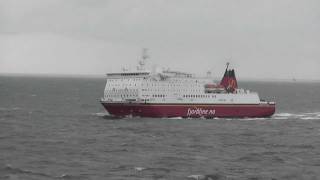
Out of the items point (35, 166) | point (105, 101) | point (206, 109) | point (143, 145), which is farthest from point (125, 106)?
point (35, 166)

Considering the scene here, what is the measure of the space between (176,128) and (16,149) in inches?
873

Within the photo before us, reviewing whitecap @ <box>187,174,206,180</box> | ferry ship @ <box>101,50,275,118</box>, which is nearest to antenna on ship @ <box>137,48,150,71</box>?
ferry ship @ <box>101,50,275,118</box>

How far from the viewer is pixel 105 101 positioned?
74.4 meters

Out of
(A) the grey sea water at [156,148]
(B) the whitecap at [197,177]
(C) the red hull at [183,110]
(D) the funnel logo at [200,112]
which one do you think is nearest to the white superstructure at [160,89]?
(C) the red hull at [183,110]

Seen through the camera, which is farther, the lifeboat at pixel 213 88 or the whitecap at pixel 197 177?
the lifeboat at pixel 213 88

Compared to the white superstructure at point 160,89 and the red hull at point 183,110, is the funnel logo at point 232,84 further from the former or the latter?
the red hull at point 183,110

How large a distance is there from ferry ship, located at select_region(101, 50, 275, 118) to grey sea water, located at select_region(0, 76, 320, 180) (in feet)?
8.05

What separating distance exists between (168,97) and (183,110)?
2678 millimetres

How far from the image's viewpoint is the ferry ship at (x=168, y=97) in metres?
73.7

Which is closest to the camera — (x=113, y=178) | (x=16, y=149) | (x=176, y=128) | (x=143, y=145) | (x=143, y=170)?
(x=113, y=178)

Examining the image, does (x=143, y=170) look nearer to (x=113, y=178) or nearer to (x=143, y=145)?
(x=113, y=178)

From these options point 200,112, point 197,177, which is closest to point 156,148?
point 197,177

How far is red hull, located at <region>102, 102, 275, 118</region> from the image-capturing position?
73.4 metres

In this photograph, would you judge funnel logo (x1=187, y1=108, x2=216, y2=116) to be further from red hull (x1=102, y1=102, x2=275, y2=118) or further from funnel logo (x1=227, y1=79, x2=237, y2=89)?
funnel logo (x1=227, y1=79, x2=237, y2=89)
